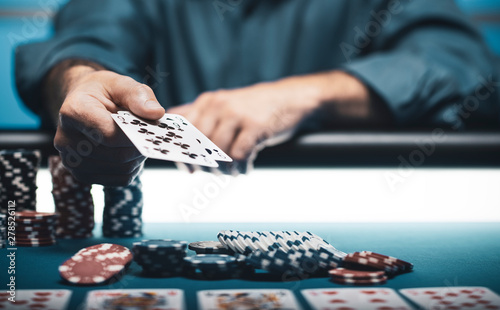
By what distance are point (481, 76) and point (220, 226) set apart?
4.85 feet

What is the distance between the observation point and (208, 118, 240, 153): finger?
1.91m

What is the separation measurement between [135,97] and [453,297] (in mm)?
863

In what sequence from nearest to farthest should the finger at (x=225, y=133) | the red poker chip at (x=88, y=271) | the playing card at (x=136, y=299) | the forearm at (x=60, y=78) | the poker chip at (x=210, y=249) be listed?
the playing card at (x=136, y=299) → the red poker chip at (x=88, y=271) → the poker chip at (x=210, y=249) → the finger at (x=225, y=133) → the forearm at (x=60, y=78)

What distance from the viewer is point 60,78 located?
2287 mm

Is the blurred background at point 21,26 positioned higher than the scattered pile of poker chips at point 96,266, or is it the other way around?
the blurred background at point 21,26

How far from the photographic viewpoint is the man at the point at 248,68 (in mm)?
1538

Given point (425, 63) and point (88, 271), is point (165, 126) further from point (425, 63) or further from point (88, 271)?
point (425, 63)

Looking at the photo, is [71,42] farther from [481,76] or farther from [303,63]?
[481,76]

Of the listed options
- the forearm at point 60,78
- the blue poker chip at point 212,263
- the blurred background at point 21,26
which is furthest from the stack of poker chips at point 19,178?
the blurred background at point 21,26

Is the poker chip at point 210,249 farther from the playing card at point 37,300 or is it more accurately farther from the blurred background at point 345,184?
the blurred background at point 345,184

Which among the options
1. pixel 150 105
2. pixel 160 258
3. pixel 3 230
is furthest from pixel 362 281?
pixel 3 230

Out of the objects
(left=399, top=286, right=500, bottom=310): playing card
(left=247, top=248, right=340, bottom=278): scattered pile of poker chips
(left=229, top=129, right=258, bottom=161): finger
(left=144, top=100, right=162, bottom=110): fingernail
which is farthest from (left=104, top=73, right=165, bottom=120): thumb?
(left=399, top=286, right=500, bottom=310): playing card

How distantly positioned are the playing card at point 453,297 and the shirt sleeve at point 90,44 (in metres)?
1.75

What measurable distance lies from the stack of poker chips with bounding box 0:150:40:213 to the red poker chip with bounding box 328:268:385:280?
1144 mm
